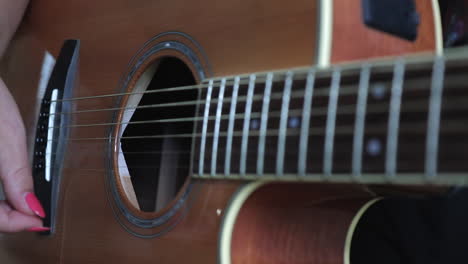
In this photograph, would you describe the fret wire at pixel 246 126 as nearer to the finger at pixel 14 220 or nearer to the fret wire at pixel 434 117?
the fret wire at pixel 434 117

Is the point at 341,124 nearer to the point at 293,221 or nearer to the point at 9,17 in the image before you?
the point at 293,221

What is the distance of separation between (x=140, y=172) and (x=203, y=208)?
265 millimetres

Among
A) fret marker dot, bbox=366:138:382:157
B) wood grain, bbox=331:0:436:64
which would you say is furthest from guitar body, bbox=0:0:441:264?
fret marker dot, bbox=366:138:382:157

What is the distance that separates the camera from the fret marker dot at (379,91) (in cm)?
50

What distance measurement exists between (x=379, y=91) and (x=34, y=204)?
649 millimetres

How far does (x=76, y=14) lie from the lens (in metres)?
1.00

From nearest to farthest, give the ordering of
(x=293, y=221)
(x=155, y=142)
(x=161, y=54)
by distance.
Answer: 1. (x=293, y=221)
2. (x=161, y=54)
3. (x=155, y=142)

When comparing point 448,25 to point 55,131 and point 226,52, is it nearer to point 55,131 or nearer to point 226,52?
point 226,52

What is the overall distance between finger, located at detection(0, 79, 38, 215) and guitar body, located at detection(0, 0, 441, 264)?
0.18ft

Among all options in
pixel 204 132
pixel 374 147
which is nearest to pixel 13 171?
pixel 204 132

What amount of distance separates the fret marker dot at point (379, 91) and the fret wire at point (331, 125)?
39mm

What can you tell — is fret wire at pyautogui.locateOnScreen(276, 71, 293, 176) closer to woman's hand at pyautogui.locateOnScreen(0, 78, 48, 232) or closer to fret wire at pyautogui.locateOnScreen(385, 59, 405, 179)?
fret wire at pyautogui.locateOnScreen(385, 59, 405, 179)

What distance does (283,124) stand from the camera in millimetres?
576

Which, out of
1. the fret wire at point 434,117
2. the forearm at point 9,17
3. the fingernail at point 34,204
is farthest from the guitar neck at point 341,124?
the forearm at point 9,17
